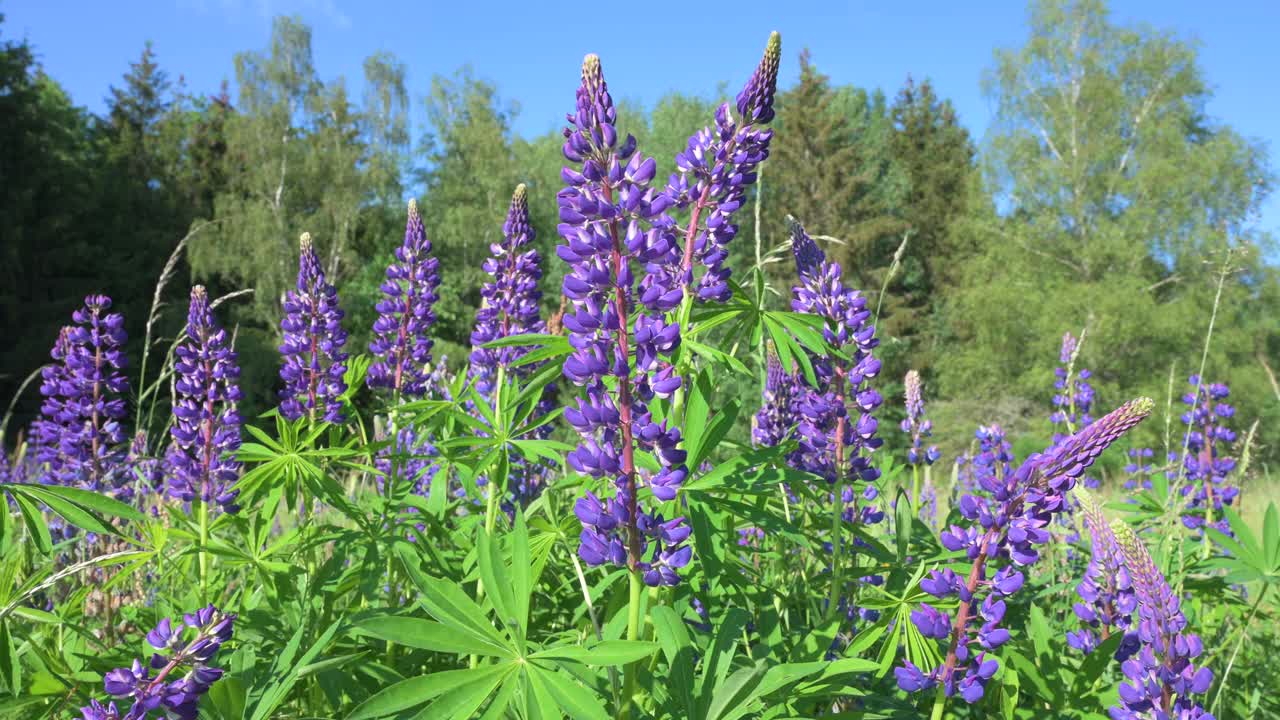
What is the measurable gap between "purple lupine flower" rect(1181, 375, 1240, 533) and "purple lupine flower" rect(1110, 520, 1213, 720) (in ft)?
8.76

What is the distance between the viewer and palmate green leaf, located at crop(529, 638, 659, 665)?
130 cm

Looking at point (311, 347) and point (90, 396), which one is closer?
point (311, 347)

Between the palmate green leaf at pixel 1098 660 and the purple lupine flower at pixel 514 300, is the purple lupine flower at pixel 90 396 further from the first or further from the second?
the palmate green leaf at pixel 1098 660

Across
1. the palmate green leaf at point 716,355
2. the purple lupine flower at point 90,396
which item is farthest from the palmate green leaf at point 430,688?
the purple lupine flower at point 90,396

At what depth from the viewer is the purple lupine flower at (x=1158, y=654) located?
1.54m

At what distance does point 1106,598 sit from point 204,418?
2.85m

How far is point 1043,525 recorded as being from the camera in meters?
1.67

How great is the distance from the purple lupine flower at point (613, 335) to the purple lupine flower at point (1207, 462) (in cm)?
330

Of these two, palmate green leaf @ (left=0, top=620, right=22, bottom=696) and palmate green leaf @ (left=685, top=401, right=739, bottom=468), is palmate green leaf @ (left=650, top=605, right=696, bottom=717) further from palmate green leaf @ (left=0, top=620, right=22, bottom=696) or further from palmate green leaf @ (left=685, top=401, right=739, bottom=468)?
palmate green leaf @ (left=0, top=620, right=22, bottom=696)

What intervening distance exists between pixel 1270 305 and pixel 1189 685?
26.7 m

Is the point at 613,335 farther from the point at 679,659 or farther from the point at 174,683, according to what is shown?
the point at 174,683

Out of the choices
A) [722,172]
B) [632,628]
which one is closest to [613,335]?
[632,628]

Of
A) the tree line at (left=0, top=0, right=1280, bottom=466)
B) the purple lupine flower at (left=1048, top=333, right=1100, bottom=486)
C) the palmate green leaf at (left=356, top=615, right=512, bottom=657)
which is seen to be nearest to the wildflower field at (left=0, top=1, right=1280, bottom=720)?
the palmate green leaf at (left=356, top=615, right=512, bottom=657)

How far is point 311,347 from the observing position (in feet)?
10.4
